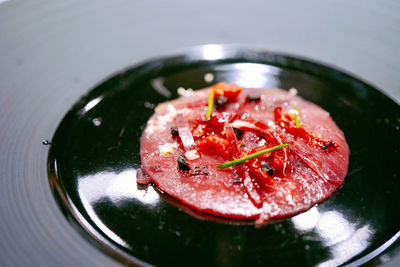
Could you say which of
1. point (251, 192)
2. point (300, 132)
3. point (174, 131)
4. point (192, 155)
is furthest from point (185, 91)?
point (251, 192)

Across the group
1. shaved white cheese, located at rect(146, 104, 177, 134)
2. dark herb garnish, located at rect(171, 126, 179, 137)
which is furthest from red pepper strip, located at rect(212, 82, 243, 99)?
dark herb garnish, located at rect(171, 126, 179, 137)

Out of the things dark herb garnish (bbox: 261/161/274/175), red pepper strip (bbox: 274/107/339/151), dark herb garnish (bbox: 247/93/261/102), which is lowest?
dark herb garnish (bbox: 261/161/274/175)

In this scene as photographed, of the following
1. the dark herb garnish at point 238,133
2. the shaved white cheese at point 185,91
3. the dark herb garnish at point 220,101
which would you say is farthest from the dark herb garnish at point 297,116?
the shaved white cheese at point 185,91

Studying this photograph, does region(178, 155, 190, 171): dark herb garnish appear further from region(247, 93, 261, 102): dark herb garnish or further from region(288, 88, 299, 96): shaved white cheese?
region(288, 88, 299, 96): shaved white cheese

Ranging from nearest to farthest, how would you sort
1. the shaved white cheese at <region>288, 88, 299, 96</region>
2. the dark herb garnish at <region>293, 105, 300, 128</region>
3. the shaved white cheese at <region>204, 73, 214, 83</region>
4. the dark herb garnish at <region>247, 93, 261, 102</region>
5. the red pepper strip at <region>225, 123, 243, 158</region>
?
the red pepper strip at <region>225, 123, 243, 158</region>, the dark herb garnish at <region>293, 105, 300, 128</region>, the dark herb garnish at <region>247, 93, 261, 102</region>, the shaved white cheese at <region>288, 88, 299, 96</region>, the shaved white cheese at <region>204, 73, 214, 83</region>

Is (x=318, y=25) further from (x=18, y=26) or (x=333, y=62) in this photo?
(x=18, y=26)

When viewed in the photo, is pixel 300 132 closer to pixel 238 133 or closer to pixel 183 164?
pixel 238 133
